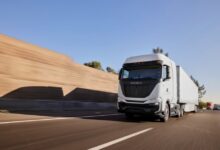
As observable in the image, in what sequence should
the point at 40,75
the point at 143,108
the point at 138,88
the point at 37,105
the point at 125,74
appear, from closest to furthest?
the point at 143,108 < the point at 138,88 < the point at 125,74 < the point at 37,105 < the point at 40,75

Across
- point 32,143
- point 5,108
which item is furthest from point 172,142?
point 5,108

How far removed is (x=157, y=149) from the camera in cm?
737

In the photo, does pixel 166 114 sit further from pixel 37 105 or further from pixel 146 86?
pixel 37 105

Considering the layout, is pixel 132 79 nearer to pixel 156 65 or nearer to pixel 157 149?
pixel 156 65

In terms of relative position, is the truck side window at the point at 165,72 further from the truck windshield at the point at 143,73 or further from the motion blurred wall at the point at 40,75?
the motion blurred wall at the point at 40,75

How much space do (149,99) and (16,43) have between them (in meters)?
13.0

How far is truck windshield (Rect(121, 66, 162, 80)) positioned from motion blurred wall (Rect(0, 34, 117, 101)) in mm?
9605

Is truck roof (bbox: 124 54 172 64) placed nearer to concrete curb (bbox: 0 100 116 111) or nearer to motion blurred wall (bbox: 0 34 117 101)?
concrete curb (bbox: 0 100 116 111)

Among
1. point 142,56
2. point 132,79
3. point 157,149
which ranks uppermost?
point 142,56

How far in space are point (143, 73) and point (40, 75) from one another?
42.0 ft

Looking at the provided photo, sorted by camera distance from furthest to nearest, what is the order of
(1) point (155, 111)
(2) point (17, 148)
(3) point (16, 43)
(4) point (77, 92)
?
(4) point (77, 92)
(3) point (16, 43)
(1) point (155, 111)
(2) point (17, 148)

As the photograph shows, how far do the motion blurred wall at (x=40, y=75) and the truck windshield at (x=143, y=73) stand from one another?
378 inches

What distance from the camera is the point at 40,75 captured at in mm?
26516

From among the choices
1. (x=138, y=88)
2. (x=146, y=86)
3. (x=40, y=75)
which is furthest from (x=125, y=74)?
(x=40, y=75)
